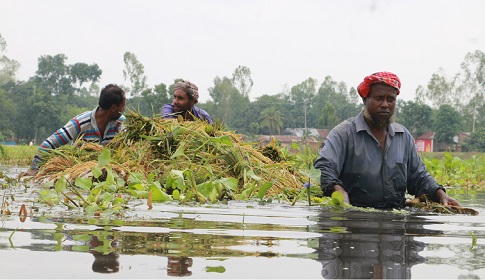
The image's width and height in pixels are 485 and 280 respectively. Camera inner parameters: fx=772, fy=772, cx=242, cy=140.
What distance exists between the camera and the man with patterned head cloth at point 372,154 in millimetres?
5297

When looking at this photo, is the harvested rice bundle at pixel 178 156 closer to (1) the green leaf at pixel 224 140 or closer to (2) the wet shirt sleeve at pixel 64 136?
(1) the green leaf at pixel 224 140

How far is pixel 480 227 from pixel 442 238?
829 mm

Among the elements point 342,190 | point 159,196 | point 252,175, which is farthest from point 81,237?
point 252,175

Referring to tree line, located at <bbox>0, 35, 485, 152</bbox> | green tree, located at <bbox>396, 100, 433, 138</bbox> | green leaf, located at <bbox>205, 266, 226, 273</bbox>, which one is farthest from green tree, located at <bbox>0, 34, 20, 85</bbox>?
green leaf, located at <bbox>205, 266, 226, 273</bbox>

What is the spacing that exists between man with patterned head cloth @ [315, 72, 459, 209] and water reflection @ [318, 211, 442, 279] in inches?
30.9

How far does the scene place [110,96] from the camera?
7211 millimetres

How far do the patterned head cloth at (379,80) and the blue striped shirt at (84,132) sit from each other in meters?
2.78

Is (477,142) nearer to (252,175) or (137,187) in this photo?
(252,175)

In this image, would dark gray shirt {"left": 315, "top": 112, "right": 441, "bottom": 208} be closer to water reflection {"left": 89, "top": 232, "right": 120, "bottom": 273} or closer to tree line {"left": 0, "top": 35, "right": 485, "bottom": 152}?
water reflection {"left": 89, "top": 232, "right": 120, "bottom": 273}

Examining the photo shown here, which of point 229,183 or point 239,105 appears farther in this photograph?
point 239,105

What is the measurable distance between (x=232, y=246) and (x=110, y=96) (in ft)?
14.7

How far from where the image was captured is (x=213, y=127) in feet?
22.7

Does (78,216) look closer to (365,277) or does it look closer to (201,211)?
(201,211)

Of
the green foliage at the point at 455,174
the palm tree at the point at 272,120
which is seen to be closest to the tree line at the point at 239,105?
the palm tree at the point at 272,120
